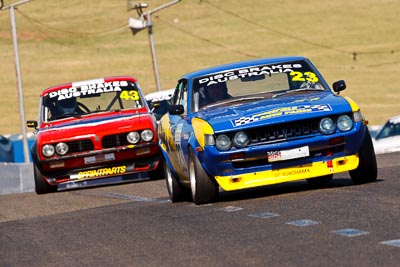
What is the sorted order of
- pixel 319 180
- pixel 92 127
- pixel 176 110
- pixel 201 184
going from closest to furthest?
pixel 201 184
pixel 176 110
pixel 319 180
pixel 92 127

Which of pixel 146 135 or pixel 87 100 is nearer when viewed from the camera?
pixel 146 135

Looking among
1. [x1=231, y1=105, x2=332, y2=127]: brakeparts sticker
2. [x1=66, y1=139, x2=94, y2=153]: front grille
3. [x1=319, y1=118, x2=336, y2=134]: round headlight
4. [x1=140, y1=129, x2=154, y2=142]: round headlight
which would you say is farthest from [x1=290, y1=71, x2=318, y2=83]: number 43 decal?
[x1=66, y1=139, x2=94, y2=153]: front grille

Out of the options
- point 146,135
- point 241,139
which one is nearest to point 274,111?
point 241,139

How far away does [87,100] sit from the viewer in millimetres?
21266

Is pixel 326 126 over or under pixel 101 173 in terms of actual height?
over

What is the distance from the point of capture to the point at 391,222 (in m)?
9.78

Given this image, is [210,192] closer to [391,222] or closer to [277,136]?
[277,136]

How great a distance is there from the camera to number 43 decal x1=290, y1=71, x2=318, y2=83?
14.4 meters

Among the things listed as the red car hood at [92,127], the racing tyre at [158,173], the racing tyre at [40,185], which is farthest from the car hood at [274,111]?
the racing tyre at [40,185]

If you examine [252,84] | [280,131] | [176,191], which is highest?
[252,84]

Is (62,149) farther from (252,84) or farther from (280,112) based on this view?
(280,112)

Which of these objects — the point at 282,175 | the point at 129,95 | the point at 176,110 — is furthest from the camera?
the point at 129,95

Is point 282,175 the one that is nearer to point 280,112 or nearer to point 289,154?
point 289,154

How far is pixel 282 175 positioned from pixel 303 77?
6.34 ft
